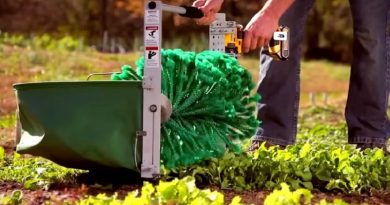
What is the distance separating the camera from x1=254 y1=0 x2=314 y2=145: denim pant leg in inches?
173

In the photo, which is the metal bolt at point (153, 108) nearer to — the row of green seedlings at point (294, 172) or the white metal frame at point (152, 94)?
the white metal frame at point (152, 94)

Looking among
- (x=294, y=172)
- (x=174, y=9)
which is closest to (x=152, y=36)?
(x=174, y=9)

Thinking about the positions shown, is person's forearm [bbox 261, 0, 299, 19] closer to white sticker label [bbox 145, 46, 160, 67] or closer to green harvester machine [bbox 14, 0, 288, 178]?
green harvester machine [bbox 14, 0, 288, 178]

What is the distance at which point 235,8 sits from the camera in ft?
75.5

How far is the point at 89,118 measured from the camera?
9.90ft

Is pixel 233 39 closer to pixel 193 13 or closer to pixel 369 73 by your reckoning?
pixel 193 13

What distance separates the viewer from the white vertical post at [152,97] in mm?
3020

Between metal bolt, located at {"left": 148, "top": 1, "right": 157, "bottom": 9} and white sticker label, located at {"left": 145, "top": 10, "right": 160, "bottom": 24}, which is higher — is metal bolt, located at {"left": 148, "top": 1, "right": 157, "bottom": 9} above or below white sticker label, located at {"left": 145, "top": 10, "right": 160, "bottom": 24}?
above

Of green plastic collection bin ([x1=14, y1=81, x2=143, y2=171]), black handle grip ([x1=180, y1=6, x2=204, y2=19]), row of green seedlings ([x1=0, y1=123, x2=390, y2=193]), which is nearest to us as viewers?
green plastic collection bin ([x1=14, y1=81, x2=143, y2=171])

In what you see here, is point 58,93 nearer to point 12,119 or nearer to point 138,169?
point 138,169

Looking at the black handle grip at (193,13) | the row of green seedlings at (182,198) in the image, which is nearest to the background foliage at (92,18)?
the black handle grip at (193,13)

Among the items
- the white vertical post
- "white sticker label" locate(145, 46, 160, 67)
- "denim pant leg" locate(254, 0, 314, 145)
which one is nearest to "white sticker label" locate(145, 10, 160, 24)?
the white vertical post

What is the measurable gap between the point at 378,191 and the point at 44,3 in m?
20.3

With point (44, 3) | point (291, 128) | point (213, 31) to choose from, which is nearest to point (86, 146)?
point (213, 31)
